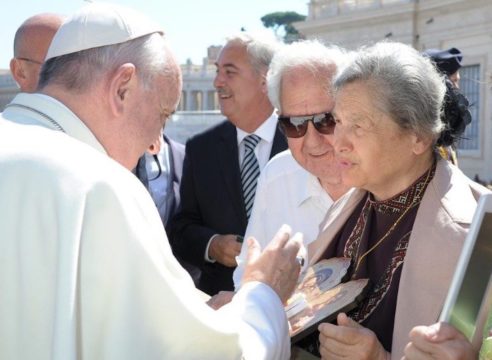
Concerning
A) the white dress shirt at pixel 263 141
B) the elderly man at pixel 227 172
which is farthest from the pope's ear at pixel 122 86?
the white dress shirt at pixel 263 141

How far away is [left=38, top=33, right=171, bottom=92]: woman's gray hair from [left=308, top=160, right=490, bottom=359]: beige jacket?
962mm

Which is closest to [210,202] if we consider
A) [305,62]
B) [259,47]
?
[259,47]

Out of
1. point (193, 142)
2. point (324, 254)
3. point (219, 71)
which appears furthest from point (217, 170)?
point (324, 254)

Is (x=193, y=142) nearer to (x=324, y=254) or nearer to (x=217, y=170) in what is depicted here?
(x=217, y=170)

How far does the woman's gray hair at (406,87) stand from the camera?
2.51 metres

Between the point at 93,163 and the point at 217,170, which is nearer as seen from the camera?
the point at 93,163

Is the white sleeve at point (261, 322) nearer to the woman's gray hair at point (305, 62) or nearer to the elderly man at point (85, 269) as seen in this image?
the elderly man at point (85, 269)

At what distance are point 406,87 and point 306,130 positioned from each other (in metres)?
1.00

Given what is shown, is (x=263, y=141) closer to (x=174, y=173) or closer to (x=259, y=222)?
(x=174, y=173)

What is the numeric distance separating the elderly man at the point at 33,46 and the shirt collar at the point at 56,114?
2.35 meters

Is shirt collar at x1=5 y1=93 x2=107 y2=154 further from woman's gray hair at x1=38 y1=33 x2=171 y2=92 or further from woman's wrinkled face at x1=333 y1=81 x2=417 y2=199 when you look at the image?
woman's wrinkled face at x1=333 y1=81 x2=417 y2=199

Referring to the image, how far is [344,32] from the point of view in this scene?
30734 millimetres

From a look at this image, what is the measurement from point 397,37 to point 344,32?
329cm

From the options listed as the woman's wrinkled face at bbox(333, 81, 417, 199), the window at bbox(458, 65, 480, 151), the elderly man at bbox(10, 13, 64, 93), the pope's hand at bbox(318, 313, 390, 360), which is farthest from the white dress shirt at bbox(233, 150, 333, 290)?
the window at bbox(458, 65, 480, 151)
